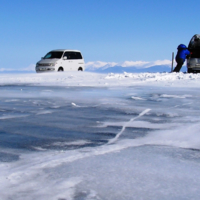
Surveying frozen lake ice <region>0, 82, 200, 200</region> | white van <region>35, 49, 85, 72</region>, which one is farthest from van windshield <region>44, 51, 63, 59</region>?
frozen lake ice <region>0, 82, 200, 200</region>

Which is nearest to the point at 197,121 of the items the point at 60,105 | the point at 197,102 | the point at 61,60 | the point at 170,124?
the point at 170,124

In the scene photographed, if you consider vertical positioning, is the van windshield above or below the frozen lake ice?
above

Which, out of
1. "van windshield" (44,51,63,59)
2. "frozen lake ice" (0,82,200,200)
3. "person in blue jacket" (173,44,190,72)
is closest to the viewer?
"frozen lake ice" (0,82,200,200)

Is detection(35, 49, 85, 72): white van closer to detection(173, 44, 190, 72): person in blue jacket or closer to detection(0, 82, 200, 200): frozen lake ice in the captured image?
detection(173, 44, 190, 72): person in blue jacket

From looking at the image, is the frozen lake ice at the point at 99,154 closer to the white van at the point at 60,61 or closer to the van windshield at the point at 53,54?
the white van at the point at 60,61

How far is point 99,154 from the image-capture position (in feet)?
11.4

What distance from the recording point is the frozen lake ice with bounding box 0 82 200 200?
254 cm

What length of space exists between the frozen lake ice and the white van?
15.1m

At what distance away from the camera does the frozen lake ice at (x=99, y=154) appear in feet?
8.33

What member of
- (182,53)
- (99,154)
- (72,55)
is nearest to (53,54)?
(72,55)

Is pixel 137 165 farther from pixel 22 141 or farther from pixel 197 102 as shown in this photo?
pixel 197 102

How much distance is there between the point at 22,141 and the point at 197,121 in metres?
2.68

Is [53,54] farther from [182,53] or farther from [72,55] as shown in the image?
[182,53]

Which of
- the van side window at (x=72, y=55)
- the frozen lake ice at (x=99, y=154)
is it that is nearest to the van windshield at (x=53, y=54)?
the van side window at (x=72, y=55)
